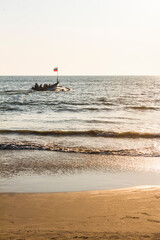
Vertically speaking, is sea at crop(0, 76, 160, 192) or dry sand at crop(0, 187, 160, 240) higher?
dry sand at crop(0, 187, 160, 240)

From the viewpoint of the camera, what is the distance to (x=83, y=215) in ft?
17.8

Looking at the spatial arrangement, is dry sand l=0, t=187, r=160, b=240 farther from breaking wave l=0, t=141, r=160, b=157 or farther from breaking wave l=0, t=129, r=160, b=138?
breaking wave l=0, t=129, r=160, b=138

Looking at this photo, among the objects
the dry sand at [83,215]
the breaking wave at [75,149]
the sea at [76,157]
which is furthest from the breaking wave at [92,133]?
the dry sand at [83,215]

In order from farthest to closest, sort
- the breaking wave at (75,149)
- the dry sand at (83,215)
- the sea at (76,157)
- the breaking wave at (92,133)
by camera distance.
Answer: the breaking wave at (92,133)
the breaking wave at (75,149)
the sea at (76,157)
the dry sand at (83,215)

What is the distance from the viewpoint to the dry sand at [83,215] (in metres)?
4.60

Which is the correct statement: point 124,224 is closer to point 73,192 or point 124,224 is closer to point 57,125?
point 73,192

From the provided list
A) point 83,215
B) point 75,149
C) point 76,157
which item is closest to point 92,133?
point 75,149

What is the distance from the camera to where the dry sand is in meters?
4.60

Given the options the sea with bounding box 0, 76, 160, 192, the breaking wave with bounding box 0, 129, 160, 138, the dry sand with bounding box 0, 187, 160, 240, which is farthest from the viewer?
the breaking wave with bounding box 0, 129, 160, 138

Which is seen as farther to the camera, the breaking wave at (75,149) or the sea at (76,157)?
the breaking wave at (75,149)

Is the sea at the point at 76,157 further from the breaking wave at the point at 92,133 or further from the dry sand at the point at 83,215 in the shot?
the dry sand at the point at 83,215

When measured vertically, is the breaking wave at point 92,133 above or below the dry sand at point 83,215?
below

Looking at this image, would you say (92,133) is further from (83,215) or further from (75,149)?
(83,215)

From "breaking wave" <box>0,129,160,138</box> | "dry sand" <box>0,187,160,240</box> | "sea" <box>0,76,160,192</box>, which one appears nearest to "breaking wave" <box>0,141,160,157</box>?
"sea" <box>0,76,160,192</box>
